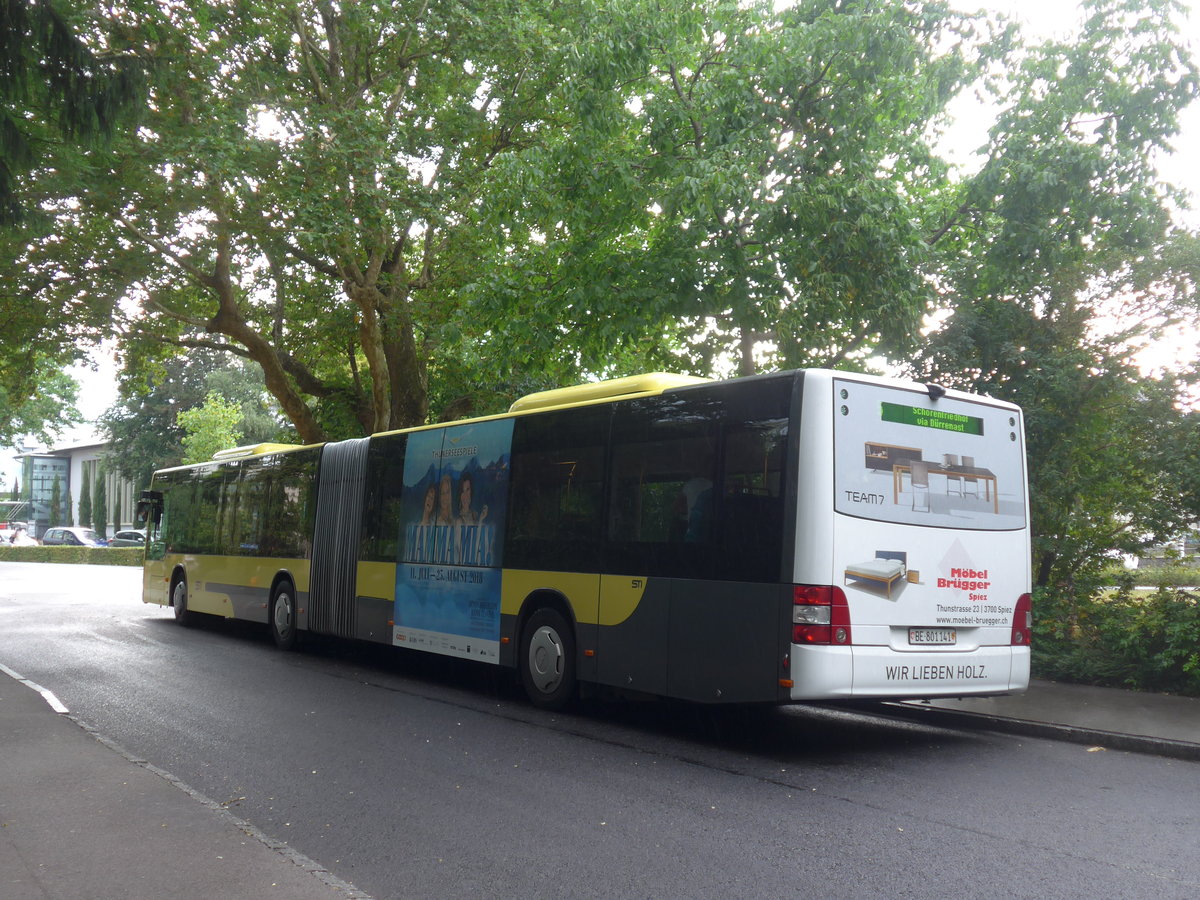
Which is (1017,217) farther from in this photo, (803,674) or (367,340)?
(367,340)

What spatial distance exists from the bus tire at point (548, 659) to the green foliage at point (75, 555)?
47.9 meters

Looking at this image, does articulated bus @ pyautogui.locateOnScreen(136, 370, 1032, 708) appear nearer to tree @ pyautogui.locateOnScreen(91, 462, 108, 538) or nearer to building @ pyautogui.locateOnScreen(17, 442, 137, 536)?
tree @ pyautogui.locateOnScreen(91, 462, 108, 538)

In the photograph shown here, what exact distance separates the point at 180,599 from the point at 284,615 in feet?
16.5

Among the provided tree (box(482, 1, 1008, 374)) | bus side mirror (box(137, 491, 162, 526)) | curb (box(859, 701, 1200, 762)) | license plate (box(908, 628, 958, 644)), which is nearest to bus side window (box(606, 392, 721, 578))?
license plate (box(908, 628, 958, 644))

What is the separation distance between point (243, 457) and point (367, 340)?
5409 millimetres

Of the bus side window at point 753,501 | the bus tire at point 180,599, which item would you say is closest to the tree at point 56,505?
the bus tire at point 180,599

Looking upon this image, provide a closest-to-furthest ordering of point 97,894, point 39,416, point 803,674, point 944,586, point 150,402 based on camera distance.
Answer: point 97,894, point 803,674, point 944,586, point 39,416, point 150,402

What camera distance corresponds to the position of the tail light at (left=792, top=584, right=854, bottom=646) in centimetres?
793

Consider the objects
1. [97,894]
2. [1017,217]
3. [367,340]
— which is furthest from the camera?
[367,340]

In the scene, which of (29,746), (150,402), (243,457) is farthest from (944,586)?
(150,402)

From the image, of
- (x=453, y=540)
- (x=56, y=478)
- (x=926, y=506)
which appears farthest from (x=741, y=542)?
(x=56, y=478)

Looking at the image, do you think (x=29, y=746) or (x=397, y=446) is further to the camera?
(x=397, y=446)

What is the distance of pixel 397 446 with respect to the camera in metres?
13.8

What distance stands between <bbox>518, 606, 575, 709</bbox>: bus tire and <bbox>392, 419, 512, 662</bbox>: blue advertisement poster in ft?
1.60
